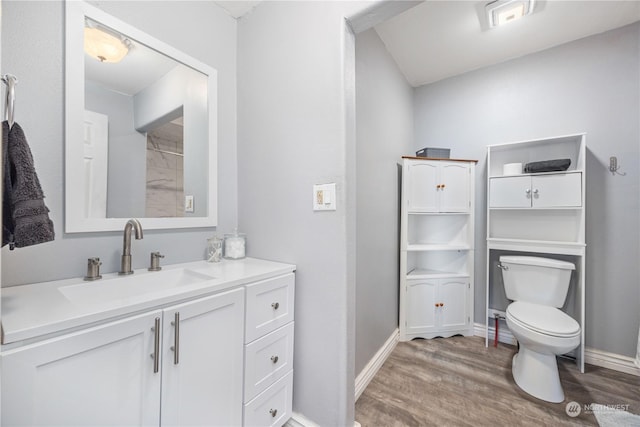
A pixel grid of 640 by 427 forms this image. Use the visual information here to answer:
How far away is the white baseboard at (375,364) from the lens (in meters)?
1.68

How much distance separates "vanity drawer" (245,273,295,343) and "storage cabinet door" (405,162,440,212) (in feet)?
4.95

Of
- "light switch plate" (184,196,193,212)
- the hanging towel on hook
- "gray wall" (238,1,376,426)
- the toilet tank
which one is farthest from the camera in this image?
the toilet tank

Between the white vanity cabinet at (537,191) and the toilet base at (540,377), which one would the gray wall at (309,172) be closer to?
the toilet base at (540,377)

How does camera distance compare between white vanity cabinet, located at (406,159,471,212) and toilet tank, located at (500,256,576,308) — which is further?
white vanity cabinet, located at (406,159,471,212)

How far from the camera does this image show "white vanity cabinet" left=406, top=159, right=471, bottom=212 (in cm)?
236

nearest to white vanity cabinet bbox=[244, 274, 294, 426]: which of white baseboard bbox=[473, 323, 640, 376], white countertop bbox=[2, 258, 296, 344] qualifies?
white countertop bbox=[2, 258, 296, 344]

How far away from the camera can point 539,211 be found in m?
2.22

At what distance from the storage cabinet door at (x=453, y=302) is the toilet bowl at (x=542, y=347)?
61 centimetres

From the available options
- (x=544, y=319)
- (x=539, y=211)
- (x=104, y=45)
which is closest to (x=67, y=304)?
(x=104, y=45)

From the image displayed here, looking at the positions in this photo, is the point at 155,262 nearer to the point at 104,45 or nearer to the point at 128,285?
the point at 128,285

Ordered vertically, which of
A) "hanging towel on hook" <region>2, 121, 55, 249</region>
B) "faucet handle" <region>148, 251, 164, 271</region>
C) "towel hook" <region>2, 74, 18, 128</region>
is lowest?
"faucet handle" <region>148, 251, 164, 271</region>

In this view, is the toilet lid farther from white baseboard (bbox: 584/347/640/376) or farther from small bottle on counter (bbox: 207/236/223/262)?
small bottle on counter (bbox: 207/236/223/262)

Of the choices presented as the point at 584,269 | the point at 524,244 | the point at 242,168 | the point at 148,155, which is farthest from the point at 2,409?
the point at 584,269

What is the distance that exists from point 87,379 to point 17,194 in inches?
22.2
